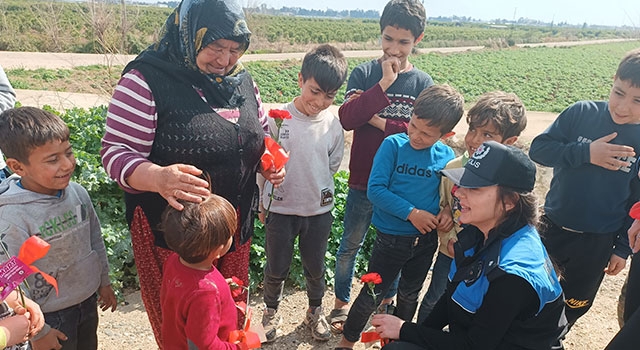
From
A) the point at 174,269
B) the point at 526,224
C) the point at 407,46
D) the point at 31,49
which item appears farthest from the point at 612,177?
the point at 31,49

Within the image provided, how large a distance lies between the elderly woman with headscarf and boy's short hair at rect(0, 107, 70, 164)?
0.25 m

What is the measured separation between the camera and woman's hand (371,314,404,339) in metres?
2.08

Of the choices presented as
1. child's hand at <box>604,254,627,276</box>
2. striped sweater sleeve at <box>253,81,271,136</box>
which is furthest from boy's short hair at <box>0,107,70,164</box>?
child's hand at <box>604,254,627,276</box>

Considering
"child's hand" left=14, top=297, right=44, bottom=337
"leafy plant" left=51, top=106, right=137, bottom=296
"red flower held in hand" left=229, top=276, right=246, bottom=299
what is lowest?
"leafy plant" left=51, top=106, right=137, bottom=296

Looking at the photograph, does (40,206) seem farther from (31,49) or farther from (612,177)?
(31,49)

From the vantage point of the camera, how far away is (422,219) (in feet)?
8.25

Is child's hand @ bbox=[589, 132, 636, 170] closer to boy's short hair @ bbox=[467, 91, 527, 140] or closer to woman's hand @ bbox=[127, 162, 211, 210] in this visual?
boy's short hair @ bbox=[467, 91, 527, 140]

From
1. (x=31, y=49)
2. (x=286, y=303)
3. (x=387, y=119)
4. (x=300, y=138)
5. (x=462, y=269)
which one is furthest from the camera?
(x=31, y=49)

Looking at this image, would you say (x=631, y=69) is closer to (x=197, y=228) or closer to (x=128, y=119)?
(x=197, y=228)

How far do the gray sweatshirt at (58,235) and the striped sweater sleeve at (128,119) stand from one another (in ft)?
1.25

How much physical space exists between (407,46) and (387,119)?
0.48 metres

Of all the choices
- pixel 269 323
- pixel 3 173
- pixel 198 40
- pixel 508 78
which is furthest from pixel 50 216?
pixel 508 78

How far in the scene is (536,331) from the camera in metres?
1.89

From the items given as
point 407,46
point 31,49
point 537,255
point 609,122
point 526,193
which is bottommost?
point 31,49
